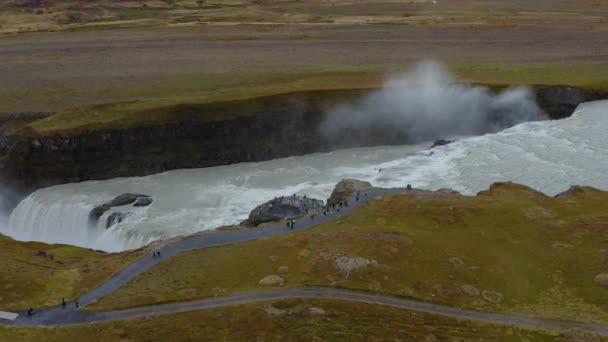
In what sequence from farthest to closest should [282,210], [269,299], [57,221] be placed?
[57,221], [282,210], [269,299]

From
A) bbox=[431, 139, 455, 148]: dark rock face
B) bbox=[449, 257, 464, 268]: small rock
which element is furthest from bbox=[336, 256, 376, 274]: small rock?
bbox=[431, 139, 455, 148]: dark rock face

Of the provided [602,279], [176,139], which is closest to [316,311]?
[602,279]

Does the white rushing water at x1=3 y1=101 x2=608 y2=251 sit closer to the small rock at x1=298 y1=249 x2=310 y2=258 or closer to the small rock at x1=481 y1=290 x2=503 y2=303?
the small rock at x1=298 y1=249 x2=310 y2=258

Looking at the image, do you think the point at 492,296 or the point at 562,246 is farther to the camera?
the point at 562,246

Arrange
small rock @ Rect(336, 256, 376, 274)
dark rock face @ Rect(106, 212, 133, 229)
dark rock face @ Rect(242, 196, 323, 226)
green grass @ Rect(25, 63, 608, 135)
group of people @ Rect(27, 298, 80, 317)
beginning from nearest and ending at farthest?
group of people @ Rect(27, 298, 80, 317) < small rock @ Rect(336, 256, 376, 274) < dark rock face @ Rect(242, 196, 323, 226) < dark rock face @ Rect(106, 212, 133, 229) < green grass @ Rect(25, 63, 608, 135)

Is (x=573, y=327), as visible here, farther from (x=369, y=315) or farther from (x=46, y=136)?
(x=46, y=136)

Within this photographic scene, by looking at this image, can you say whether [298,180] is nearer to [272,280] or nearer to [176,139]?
[176,139]
